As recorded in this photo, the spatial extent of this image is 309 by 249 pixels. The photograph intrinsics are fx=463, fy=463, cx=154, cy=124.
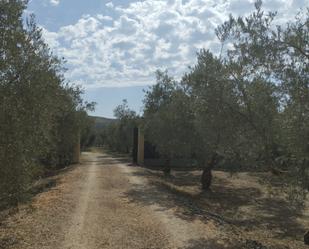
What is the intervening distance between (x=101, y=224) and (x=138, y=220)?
1319mm

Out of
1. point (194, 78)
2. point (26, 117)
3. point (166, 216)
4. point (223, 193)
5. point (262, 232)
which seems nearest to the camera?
point (26, 117)

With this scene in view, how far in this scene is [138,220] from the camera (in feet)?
48.0

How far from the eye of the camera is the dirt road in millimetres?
11922

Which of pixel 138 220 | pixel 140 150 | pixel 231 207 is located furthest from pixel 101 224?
pixel 140 150

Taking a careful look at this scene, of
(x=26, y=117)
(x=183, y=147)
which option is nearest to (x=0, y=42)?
(x=26, y=117)

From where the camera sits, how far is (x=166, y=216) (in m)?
15.2

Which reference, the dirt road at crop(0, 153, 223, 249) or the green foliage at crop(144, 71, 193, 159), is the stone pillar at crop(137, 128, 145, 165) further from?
the dirt road at crop(0, 153, 223, 249)

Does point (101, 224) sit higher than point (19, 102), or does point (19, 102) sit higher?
point (19, 102)

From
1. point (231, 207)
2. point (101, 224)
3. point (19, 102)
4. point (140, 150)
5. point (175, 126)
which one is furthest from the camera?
point (140, 150)

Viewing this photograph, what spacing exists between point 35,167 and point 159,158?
3521 cm

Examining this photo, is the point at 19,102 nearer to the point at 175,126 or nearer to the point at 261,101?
the point at 261,101

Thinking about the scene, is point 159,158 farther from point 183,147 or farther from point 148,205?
point 148,205

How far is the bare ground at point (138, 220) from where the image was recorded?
39.9 feet

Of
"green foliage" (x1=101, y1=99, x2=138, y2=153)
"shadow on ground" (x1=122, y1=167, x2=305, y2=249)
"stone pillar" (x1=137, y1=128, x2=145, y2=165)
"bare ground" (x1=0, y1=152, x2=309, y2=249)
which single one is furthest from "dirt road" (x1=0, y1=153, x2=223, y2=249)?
"green foliage" (x1=101, y1=99, x2=138, y2=153)
